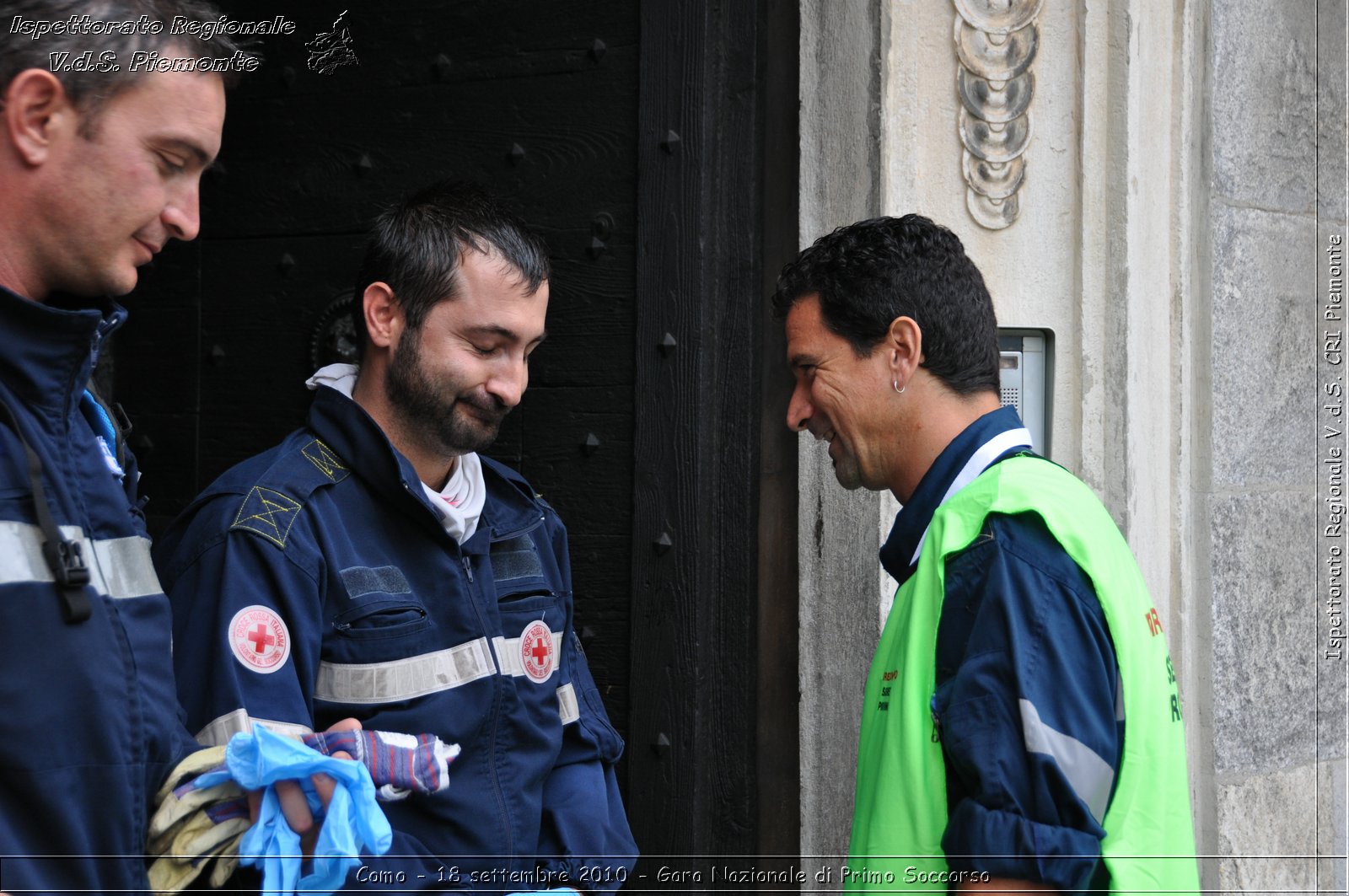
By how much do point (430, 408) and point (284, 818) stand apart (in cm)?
80

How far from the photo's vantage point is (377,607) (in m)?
1.83

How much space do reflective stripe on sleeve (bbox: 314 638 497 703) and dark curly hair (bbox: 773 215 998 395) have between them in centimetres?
81

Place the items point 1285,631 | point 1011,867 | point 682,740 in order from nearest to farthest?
point 1011,867, point 682,740, point 1285,631

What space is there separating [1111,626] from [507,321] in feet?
3.47

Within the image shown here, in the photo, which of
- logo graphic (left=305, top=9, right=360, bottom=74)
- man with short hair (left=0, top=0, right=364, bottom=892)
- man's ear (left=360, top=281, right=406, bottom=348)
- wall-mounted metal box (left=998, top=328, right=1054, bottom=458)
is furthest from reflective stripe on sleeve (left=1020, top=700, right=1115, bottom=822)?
logo graphic (left=305, top=9, right=360, bottom=74)

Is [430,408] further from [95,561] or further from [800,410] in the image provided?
[95,561]

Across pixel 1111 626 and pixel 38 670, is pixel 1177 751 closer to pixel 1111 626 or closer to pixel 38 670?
pixel 1111 626

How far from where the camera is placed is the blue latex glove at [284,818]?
135 centimetres

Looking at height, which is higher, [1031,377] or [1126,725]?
[1031,377]

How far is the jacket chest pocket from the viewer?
1819 mm

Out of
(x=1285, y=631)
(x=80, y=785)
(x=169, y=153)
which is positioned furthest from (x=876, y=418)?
(x=1285, y=631)

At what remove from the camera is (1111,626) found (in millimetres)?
1617

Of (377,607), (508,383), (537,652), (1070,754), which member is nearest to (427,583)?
(377,607)

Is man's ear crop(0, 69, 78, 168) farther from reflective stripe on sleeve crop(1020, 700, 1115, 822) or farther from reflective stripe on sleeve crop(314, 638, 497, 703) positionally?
reflective stripe on sleeve crop(1020, 700, 1115, 822)
